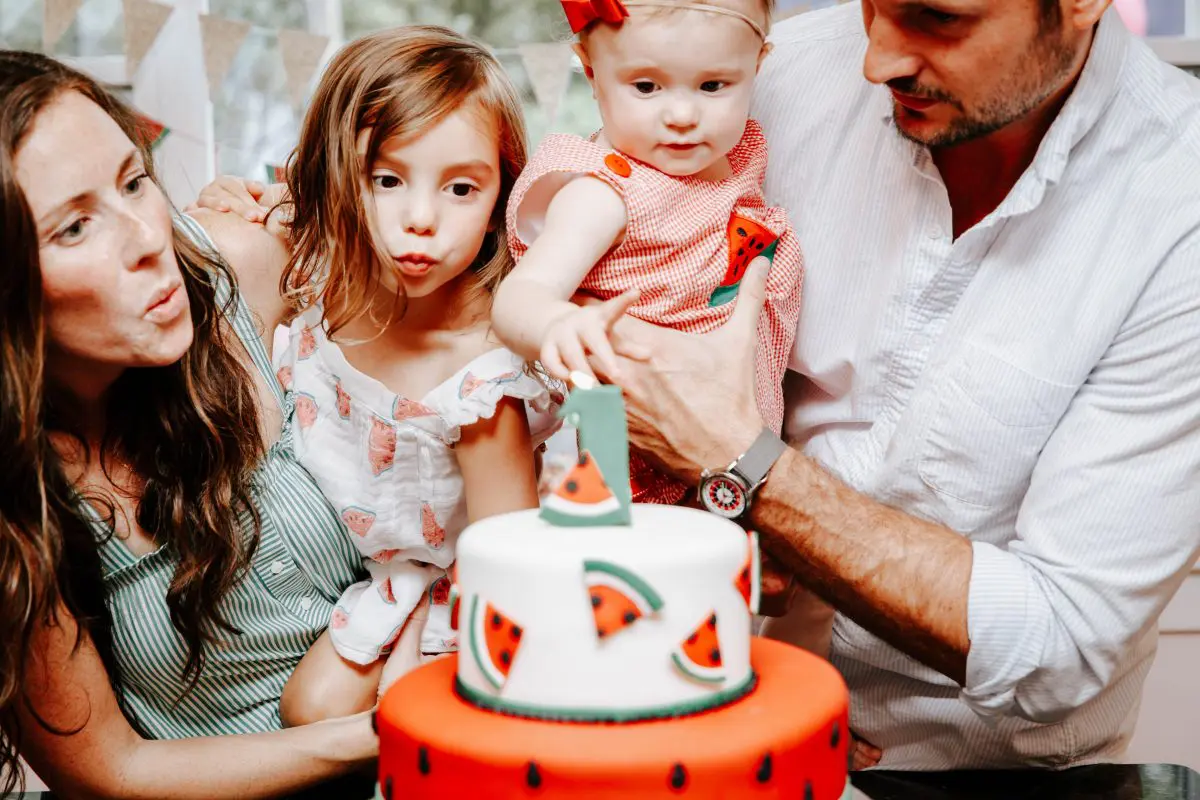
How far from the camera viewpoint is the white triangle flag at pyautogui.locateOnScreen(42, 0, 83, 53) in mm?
2859

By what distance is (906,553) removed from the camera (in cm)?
158

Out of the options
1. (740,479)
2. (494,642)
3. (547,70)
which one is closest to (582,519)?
(494,642)

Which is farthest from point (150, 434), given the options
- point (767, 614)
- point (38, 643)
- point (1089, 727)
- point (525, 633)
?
point (1089, 727)

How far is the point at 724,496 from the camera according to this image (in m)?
1.61

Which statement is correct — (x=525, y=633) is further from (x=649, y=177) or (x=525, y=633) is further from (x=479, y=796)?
(x=649, y=177)

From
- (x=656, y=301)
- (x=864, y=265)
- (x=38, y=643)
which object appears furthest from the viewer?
(x=864, y=265)

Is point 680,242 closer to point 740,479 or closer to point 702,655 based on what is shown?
point 740,479

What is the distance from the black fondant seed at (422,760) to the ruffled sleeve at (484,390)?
58 cm

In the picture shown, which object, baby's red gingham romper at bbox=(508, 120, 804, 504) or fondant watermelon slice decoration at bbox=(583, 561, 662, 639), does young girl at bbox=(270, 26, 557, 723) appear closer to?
baby's red gingham romper at bbox=(508, 120, 804, 504)

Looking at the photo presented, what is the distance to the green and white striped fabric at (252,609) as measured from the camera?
64.4 inches

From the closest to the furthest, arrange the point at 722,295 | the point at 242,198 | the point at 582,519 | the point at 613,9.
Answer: the point at 582,519
the point at 613,9
the point at 722,295
the point at 242,198

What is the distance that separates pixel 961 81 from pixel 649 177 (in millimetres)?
412

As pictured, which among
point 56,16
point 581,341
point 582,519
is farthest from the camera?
point 56,16

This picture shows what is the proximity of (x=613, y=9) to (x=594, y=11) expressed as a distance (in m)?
0.03
